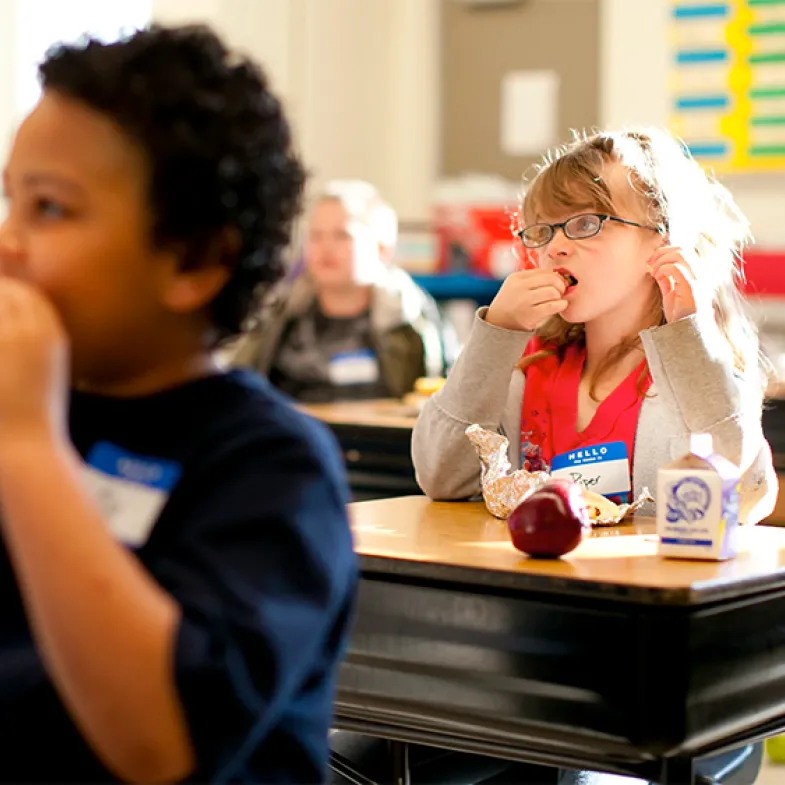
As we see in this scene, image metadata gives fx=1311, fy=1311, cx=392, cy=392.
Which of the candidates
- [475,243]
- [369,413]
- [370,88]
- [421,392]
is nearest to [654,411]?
[369,413]

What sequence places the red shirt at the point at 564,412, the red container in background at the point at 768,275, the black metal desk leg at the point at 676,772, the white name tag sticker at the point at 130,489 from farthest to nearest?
the red container in background at the point at 768,275 < the red shirt at the point at 564,412 < the black metal desk leg at the point at 676,772 < the white name tag sticker at the point at 130,489

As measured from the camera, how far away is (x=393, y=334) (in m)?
4.35

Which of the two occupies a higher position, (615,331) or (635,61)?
(635,61)

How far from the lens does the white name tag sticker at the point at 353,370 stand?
4246mm

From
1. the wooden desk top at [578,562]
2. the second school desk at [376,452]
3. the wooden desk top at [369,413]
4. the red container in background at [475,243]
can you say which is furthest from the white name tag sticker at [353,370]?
the wooden desk top at [578,562]

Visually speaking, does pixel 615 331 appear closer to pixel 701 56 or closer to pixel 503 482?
pixel 503 482

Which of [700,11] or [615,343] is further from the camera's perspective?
[700,11]

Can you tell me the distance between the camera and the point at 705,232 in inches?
77.4

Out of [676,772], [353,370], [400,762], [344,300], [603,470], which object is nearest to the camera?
[676,772]

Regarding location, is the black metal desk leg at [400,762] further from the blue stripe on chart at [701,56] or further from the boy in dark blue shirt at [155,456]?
the blue stripe on chart at [701,56]

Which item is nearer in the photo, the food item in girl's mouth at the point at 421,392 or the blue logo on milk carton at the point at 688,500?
the blue logo on milk carton at the point at 688,500

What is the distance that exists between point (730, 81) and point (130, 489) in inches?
216

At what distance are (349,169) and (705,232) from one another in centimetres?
472

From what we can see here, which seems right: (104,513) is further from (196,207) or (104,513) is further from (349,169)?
(349,169)
